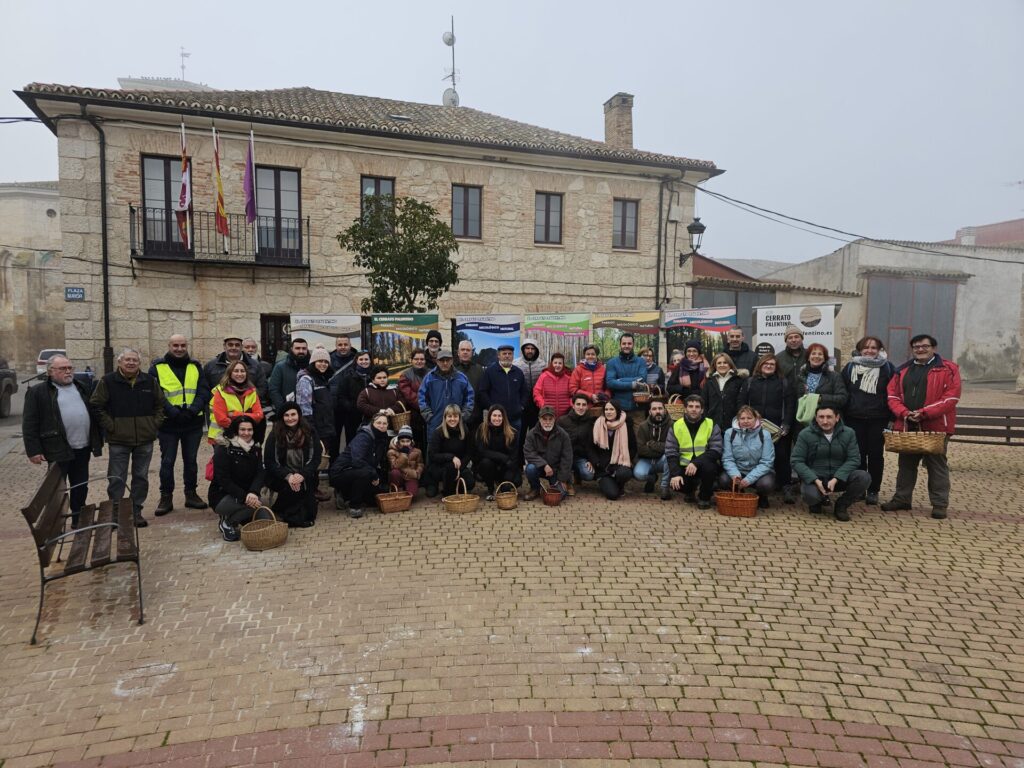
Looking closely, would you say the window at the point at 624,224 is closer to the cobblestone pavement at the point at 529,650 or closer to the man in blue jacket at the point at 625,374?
the man in blue jacket at the point at 625,374

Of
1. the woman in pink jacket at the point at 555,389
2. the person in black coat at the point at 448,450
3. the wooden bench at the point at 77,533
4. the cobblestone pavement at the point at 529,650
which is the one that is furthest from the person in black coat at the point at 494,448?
the wooden bench at the point at 77,533

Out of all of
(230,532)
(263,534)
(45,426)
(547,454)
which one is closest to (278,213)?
(45,426)

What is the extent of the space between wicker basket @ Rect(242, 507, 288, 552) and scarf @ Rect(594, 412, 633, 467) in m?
3.75

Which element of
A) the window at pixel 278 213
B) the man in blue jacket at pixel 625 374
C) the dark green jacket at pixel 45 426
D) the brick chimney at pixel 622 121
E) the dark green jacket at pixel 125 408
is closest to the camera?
the dark green jacket at pixel 45 426

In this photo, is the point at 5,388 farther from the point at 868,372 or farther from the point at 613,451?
the point at 868,372

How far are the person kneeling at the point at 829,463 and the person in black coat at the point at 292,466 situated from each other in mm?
5265

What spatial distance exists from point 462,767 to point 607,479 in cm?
483

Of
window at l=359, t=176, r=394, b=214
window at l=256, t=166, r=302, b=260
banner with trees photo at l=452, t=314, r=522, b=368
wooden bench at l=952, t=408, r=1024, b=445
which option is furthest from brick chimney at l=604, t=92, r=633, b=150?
wooden bench at l=952, t=408, r=1024, b=445

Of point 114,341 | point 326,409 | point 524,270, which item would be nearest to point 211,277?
point 114,341

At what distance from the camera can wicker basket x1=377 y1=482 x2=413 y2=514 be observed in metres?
6.86

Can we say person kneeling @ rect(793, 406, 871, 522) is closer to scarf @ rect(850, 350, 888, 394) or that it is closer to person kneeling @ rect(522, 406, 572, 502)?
scarf @ rect(850, 350, 888, 394)

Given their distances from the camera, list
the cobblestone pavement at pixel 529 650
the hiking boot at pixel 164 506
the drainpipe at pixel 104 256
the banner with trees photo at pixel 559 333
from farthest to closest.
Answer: the drainpipe at pixel 104 256, the banner with trees photo at pixel 559 333, the hiking boot at pixel 164 506, the cobblestone pavement at pixel 529 650

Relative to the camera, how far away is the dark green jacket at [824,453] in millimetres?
6699

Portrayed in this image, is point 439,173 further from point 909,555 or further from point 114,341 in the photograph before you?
point 909,555
